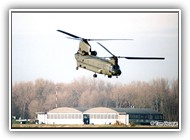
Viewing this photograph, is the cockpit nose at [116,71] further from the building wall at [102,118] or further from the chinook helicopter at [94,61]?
the building wall at [102,118]

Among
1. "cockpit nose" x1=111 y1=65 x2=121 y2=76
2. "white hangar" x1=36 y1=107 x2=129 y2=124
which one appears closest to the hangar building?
"white hangar" x1=36 y1=107 x2=129 y2=124

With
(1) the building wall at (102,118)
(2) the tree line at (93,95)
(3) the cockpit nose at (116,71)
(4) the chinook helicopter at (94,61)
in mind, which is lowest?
(1) the building wall at (102,118)

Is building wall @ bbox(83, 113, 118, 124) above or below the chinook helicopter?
below

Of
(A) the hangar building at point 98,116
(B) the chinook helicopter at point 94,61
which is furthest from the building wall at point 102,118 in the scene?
(B) the chinook helicopter at point 94,61

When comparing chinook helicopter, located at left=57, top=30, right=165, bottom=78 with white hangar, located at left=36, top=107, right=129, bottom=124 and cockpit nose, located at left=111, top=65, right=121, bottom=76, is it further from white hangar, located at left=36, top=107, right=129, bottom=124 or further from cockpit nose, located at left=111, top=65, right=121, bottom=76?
white hangar, located at left=36, top=107, right=129, bottom=124

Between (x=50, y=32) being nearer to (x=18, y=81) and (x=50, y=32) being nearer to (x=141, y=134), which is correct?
(x=18, y=81)

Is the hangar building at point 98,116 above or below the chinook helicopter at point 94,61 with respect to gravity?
below

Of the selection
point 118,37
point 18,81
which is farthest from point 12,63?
point 118,37
